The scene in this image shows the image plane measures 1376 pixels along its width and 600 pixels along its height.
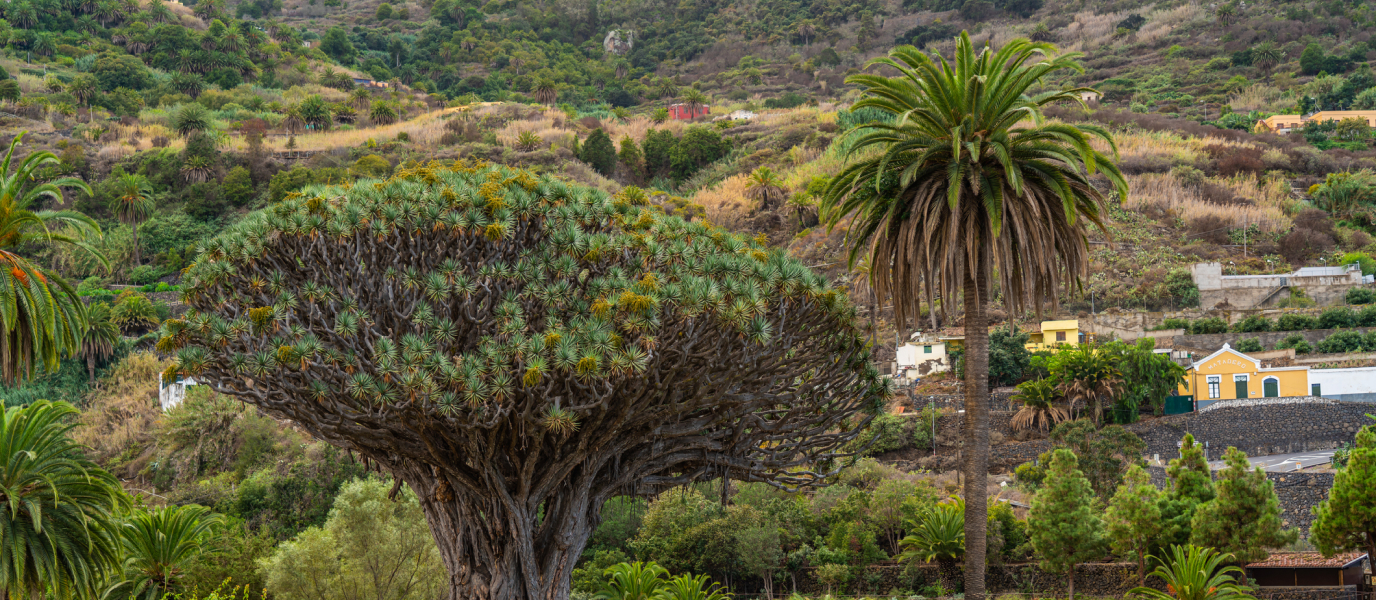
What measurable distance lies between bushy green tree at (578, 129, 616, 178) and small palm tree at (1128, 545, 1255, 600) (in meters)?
64.1

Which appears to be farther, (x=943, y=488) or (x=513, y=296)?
(x=943, y=488)

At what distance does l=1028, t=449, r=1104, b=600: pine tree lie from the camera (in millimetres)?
30859

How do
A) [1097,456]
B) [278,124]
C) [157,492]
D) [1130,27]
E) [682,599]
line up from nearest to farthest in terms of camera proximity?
[682,599], [1097,456], [157,492], [278,124], [1130,27]

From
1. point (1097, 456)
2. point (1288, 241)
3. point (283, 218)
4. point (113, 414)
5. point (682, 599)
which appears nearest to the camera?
point (283, 218)

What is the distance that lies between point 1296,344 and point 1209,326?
4700 mm

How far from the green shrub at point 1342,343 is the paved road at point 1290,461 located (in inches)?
412

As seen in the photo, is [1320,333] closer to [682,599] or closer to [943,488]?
[943,488]

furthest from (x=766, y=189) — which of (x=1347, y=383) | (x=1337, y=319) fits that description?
(x=1347, y=383)

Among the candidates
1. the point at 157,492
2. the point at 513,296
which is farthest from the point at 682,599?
the point at 157,492

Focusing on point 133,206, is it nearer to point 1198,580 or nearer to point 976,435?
point 1198,580

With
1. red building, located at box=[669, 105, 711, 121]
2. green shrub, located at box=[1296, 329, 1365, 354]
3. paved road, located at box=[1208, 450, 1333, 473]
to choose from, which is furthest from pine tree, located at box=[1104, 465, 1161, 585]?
red building, located at box=[669, 105, 711, 121]

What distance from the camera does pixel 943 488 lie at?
4553 cm

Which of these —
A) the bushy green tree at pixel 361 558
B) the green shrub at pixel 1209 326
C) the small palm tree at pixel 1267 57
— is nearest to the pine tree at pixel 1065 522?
the bushy green tree at pixel 361 558

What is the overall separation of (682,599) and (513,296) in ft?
40.8
